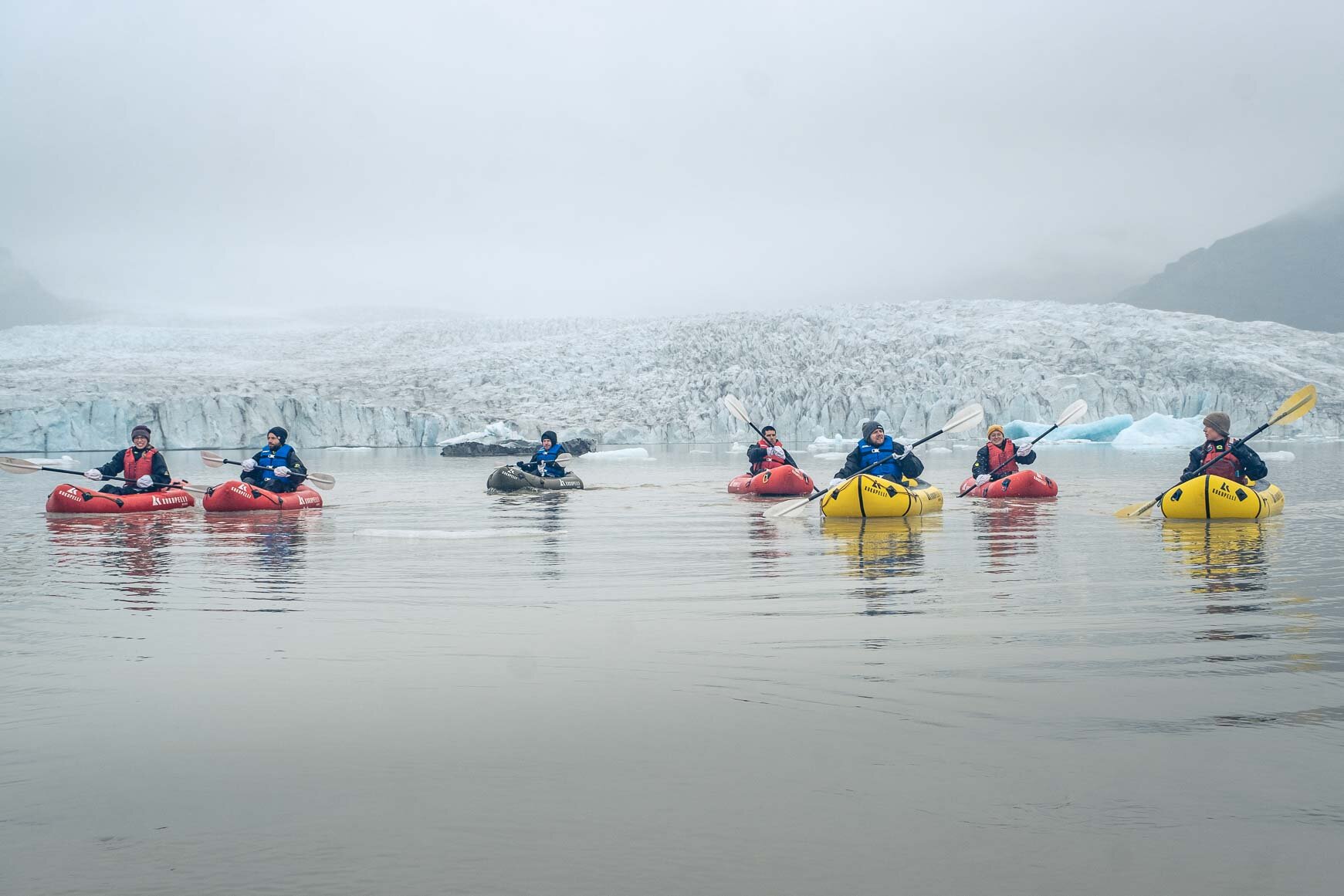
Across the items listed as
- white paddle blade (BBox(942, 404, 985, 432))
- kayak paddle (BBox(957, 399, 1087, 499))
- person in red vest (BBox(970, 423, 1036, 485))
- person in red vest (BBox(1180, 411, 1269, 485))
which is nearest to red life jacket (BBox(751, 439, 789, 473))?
kayak paddle (BBox(957, 399, 1087, 499))

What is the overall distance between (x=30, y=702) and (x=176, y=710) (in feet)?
1.87

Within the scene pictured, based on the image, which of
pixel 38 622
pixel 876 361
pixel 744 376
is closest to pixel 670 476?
pixel 38 622

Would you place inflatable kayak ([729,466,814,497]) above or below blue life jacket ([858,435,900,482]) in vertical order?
below

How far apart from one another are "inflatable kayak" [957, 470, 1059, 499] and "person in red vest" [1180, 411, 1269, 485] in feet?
9.29

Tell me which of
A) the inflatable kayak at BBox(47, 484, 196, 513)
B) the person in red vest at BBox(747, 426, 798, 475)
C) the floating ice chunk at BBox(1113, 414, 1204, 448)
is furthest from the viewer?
the floating ice chunk at BBox(1113, 414, 1204, 448)

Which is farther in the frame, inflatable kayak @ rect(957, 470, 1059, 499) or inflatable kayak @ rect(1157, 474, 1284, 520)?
inflatable kayak @ rect(957, 470, 1059, 499)

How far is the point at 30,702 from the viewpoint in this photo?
394 centimetres

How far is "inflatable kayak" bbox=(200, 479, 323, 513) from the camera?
13508 millimetres

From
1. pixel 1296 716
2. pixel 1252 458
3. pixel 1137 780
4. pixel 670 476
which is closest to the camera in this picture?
pixel 1137 780

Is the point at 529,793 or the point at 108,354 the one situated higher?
the point at 108,354

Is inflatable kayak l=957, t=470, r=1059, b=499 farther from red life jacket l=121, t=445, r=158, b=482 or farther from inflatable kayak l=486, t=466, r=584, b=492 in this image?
red life jacket l=121, t=445, r=158, b=482

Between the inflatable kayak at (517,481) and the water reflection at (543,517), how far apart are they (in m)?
0.11

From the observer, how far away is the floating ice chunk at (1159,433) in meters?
38.1

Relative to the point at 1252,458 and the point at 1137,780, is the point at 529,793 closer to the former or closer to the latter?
the point at 1137,780
